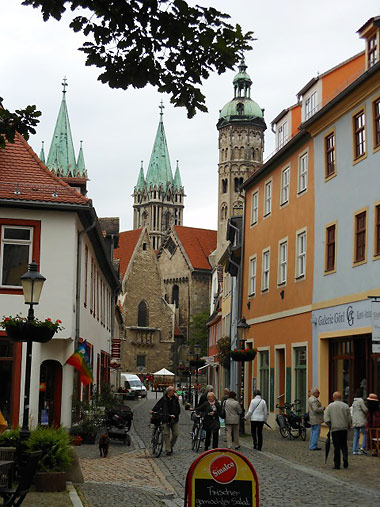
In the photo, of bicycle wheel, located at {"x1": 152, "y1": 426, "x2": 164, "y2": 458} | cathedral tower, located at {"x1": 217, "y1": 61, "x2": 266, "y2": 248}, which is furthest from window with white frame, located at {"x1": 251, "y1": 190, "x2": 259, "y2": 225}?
cathedral tower, located at {"x1": 217, "y1": 61, "x2": 266, "y2": 248}

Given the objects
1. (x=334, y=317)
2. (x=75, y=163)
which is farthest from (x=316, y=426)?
(x=75, y=163)

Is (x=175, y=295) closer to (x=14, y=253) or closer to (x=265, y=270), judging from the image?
(x=265, y=270)

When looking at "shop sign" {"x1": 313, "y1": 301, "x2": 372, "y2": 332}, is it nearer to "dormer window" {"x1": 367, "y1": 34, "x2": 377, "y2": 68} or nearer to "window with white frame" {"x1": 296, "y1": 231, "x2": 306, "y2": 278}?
"window with white frame" {"x1": 296, "y1": 231, "x2": 306, "y2": 278}

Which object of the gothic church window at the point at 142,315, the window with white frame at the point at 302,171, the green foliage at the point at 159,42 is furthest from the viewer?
the gothic church window at the point at 142,315

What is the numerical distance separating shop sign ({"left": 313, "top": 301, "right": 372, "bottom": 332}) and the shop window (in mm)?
6459

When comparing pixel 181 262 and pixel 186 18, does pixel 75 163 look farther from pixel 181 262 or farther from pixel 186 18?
pixel 186 18

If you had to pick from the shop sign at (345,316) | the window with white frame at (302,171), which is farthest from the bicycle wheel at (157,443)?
the window with white frame at (302,171)

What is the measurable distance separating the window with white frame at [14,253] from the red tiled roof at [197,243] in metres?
103

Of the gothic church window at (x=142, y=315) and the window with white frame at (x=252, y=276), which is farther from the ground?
the gothic church window at (x=142, y=315)

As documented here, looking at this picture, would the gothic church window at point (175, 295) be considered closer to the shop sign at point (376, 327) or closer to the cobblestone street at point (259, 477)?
the cobblestone street at point (259, 477)

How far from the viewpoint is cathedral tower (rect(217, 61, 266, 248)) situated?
123750 mm

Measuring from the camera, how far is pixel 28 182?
880 inches

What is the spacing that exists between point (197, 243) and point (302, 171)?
10187cm

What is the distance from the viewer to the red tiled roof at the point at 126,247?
113156 millimetres
